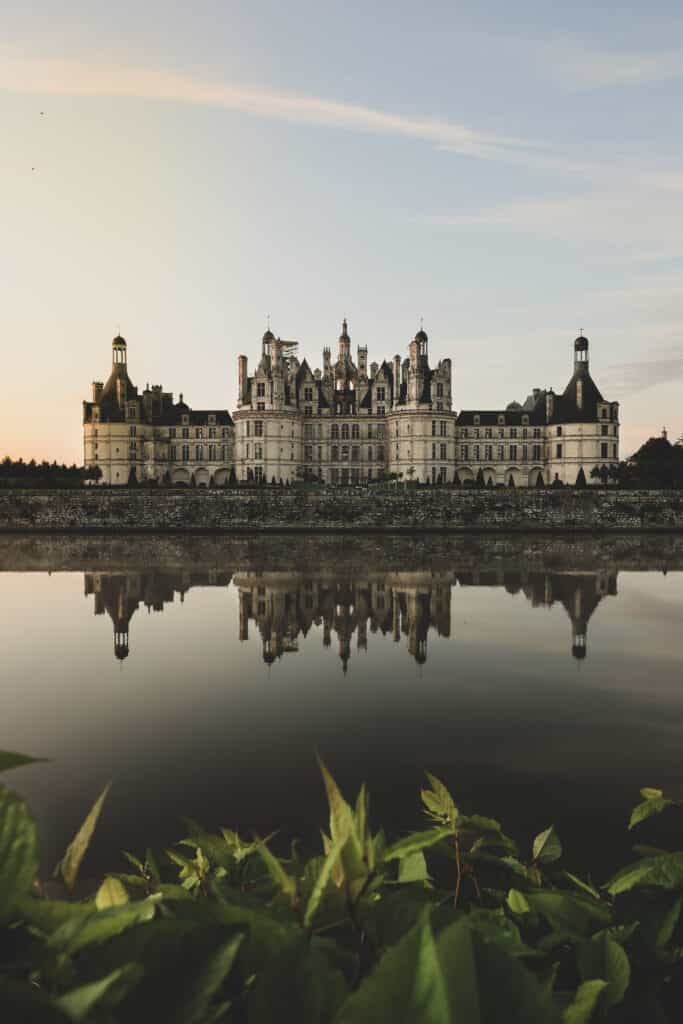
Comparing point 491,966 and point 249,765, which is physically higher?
point 491,966

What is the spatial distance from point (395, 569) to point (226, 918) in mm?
21506

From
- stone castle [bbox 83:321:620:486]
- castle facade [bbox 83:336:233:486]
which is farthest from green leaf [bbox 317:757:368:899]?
castle facade [bbox 83:336:233:486]

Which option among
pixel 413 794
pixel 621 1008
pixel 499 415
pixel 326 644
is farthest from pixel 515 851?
pixel 499 415

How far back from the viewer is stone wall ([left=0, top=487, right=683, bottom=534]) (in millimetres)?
44469

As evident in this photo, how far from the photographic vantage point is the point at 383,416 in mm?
77000

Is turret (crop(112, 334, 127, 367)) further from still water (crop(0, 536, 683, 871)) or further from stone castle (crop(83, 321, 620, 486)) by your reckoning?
still water (crop(0, 536, 683, 871))

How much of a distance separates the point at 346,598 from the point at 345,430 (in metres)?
61.4

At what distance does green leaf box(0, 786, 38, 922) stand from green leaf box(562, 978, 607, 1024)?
82 centimetres

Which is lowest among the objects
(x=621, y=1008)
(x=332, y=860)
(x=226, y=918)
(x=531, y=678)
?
(x=531, y=678)

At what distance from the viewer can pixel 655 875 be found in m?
1.59

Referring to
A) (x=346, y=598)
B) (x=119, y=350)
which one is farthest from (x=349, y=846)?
(x=119, y=350)

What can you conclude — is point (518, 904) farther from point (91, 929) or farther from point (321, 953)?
point (91, 929)

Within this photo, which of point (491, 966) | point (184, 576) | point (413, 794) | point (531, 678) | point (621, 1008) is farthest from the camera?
point (184, 576)

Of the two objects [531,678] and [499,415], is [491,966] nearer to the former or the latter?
[531,678]
